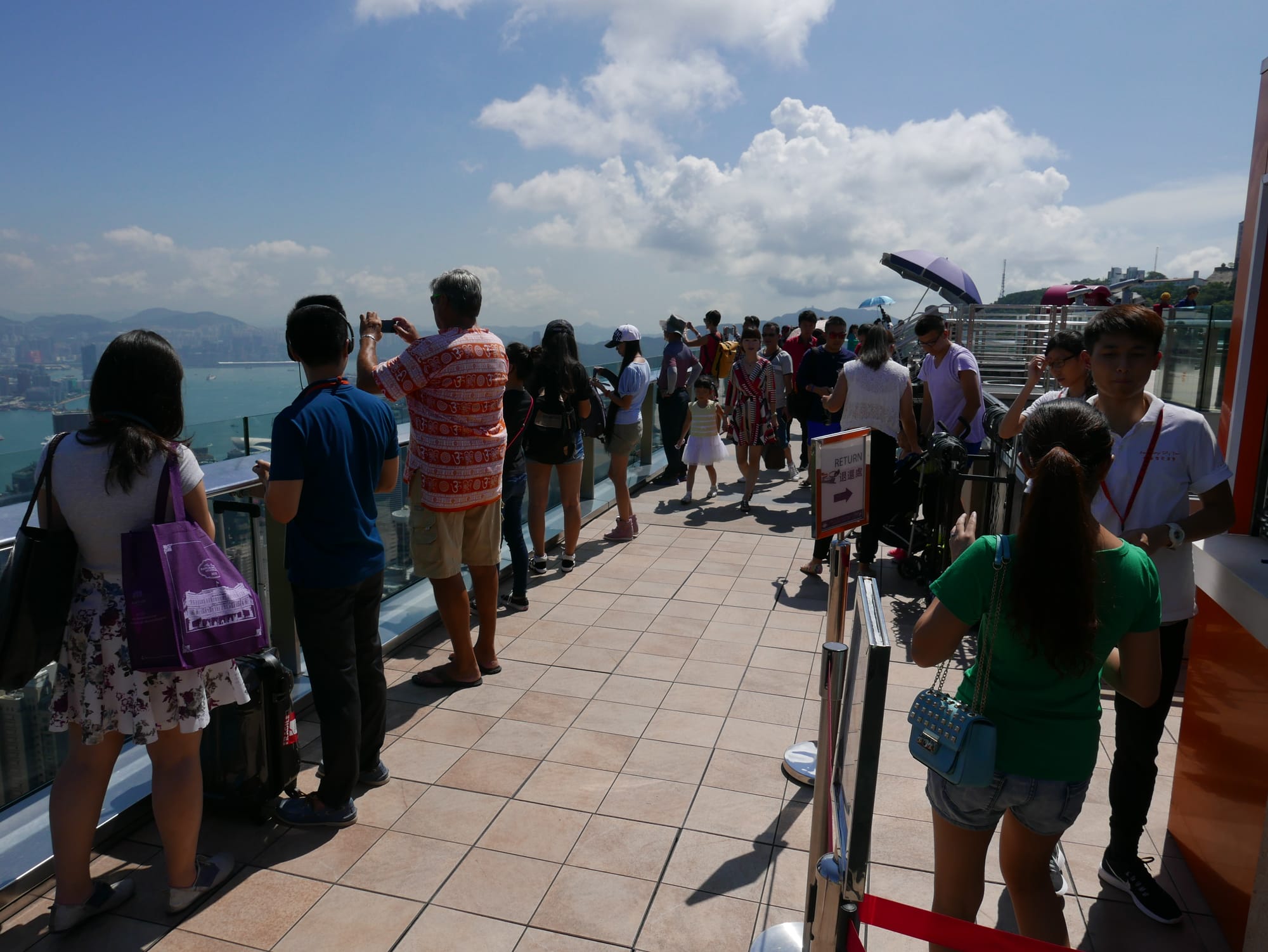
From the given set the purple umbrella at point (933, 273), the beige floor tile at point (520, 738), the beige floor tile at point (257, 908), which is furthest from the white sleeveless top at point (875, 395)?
the purple umbrella at point (933, 273)

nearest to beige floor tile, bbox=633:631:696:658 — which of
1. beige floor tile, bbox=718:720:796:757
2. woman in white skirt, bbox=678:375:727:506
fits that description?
beige floor tile, bbox=718:720:796:757

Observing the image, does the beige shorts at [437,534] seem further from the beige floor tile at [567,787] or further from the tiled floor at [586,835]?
the beige floor tile at [567,787]

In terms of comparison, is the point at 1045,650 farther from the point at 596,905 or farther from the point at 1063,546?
the point at 596,905

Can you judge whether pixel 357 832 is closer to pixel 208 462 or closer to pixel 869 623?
pixel 208 462

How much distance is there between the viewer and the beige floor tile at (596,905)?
264 centimetres

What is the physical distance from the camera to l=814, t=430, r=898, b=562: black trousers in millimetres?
5898

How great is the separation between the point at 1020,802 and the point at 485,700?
2.81 metres

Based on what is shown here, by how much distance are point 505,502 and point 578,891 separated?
2896mm

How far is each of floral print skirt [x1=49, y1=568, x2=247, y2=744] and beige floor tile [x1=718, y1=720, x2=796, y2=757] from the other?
7.51 feet

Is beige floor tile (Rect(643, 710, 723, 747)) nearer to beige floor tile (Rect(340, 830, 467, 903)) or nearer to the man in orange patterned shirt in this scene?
the man in orange patterned shirt

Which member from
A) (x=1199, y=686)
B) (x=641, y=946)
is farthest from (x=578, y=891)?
(x=1199, y=686)

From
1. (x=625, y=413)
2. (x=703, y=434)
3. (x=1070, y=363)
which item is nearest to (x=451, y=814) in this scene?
(x=1070, y=363)

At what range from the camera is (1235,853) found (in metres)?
2.57

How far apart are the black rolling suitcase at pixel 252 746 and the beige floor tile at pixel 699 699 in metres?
1.78
